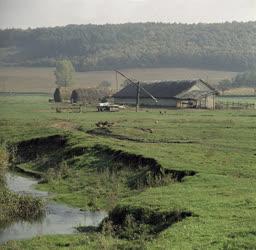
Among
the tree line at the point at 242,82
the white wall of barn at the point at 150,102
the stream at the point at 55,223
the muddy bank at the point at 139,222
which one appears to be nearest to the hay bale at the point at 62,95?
the white wall of barn at the point at 150,102

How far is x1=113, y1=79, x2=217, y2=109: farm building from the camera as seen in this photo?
94688mm

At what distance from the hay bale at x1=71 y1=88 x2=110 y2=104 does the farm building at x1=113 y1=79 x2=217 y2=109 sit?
1028cm

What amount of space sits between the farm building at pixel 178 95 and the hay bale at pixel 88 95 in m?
10.3

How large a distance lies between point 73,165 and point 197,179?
45.9ft

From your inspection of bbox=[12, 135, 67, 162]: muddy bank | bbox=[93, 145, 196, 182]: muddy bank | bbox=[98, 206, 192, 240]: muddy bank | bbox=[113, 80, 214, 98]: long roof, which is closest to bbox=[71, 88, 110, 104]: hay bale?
bbox=[113, 80, 214, 98]: long roof

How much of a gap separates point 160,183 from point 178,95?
6447 cm

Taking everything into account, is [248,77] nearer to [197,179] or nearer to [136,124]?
[136,124]

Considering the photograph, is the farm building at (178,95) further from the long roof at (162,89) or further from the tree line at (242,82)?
the tree line at (242,82)

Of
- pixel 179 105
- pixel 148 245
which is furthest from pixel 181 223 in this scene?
pixel 179 105

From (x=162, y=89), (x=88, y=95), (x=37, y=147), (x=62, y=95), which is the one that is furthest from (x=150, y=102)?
(x=37, y=147)

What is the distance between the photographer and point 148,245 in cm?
1992

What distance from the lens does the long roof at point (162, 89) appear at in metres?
98.2

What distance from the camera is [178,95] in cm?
9519

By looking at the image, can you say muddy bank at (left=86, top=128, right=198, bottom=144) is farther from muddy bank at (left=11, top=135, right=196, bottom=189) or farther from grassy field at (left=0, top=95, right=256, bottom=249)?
muddy bank at (left=11, top=135, right=196, bottom=189)
